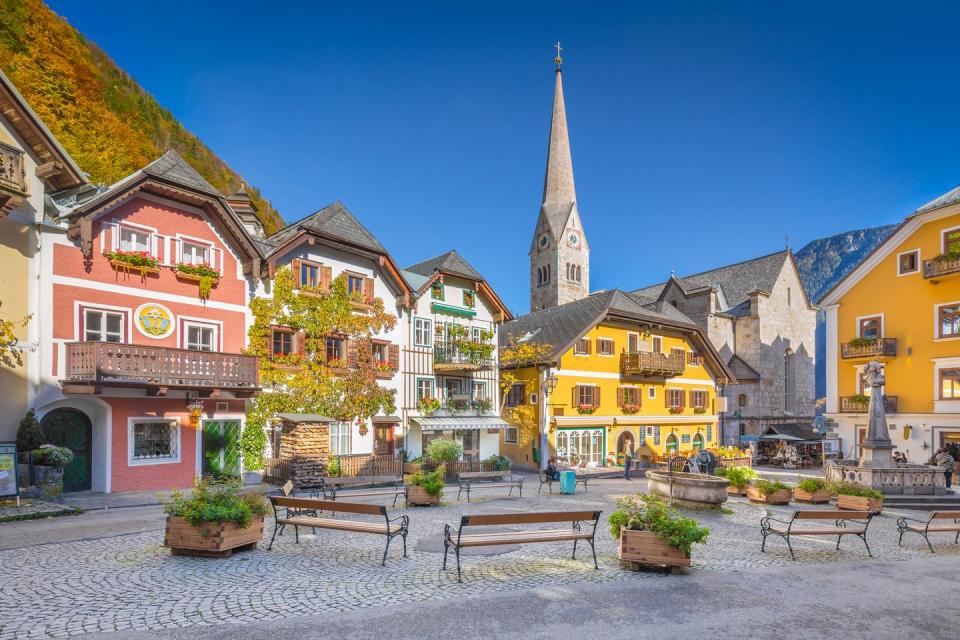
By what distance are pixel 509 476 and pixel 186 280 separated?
602 inches

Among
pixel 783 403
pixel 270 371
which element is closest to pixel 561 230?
pixel 783 403

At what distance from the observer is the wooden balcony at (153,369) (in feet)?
56.1

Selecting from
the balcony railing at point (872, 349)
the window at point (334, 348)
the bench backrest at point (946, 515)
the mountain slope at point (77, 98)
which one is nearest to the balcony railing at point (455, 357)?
the window at point (334, 348)

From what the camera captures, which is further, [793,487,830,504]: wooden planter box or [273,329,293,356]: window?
[273,329,293,356]: window

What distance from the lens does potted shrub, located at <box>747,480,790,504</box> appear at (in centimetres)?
1838

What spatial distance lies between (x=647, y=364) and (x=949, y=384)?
46.7 feet

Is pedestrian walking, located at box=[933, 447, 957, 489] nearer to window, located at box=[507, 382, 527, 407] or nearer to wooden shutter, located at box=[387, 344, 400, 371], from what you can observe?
window, located at box=[507, 382, 527, 407]

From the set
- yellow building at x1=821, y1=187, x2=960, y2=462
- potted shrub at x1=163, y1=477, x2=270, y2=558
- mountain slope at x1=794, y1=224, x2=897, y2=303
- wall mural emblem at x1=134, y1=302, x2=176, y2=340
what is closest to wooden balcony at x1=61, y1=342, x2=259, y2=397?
wall mural emblem at x1=134, y1=302, x2=176, y2=340

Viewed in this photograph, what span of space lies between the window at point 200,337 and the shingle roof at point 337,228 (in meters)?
4.52

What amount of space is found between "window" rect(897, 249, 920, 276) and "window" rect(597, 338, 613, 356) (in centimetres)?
1553

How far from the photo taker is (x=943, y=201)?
29.6 m

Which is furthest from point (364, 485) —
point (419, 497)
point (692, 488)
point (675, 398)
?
point (675, 398)

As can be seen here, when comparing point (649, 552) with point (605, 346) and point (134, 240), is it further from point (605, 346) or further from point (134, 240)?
point (605, 346)

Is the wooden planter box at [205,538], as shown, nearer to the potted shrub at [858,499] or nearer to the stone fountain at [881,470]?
the potted shrub at [858,499]
